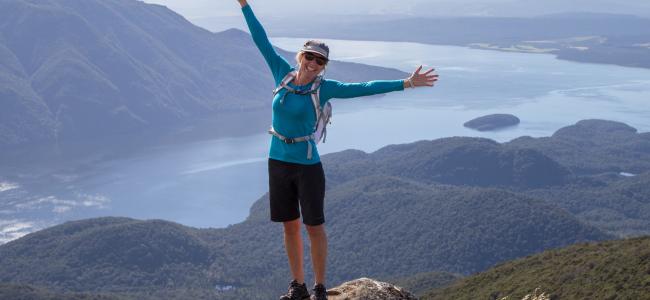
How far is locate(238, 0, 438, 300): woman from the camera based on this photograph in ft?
31.3

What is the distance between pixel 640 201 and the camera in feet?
463

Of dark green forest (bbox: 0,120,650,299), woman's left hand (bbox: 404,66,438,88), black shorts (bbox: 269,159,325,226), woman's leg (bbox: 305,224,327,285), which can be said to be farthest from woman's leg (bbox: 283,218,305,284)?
dark green forest (bbox: 0,120,650,299)

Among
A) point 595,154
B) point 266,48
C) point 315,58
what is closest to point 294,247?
point 315,58

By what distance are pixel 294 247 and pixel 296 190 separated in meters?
0.94

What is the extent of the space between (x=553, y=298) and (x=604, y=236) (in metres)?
75.4

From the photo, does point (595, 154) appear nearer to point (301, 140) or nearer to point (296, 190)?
point (296, 190)

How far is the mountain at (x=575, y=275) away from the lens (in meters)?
38.3

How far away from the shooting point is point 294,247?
1047cm

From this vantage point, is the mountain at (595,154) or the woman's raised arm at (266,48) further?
the mountain at (595,154)

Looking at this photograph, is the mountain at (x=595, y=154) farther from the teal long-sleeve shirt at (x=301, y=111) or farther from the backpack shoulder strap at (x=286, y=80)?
the backpack shoulder strap at (x=286, y=80)

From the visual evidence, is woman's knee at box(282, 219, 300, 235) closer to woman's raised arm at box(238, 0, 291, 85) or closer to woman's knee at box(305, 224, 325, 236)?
woman's knee at box(305, 224, 325, 236)

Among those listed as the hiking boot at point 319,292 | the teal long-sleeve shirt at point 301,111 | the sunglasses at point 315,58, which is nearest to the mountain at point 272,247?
the hiking boot at point 319,292

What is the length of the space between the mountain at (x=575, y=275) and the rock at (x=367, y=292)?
26372 millimetres

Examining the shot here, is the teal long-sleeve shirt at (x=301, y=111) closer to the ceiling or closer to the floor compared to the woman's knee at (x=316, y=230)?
closer to the ceiling
